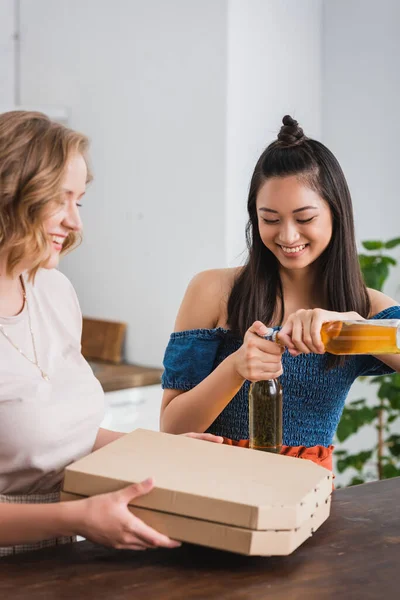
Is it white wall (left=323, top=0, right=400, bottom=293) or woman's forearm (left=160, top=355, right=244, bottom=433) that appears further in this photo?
white wall (left=323, top=0, right=400, bottom=293)

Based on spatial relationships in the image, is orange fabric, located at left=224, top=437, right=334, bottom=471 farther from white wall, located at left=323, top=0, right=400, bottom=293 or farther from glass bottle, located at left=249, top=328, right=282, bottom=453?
white wall, located at left=323, top=0, right=400, bottom=293

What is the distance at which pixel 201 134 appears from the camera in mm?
2918

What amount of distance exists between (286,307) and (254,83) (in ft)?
4.33

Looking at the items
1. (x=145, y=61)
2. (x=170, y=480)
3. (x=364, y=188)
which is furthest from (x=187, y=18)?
(x=170, y=480)

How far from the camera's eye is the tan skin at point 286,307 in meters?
1.48

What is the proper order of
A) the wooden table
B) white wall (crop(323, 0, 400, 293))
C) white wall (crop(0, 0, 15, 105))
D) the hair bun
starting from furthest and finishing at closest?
1. white wall (crop(0, 0, 15, 105))
2. white wall (crop(323, 0, 400, 293))
3. the hair bun
4. the wooden table

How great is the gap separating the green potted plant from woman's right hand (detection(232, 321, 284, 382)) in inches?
56.5

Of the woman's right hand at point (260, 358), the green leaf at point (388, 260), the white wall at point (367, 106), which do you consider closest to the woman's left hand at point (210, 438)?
the woman's right hand at point (260, 358)

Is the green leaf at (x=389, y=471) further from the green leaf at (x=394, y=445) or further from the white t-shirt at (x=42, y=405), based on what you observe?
the white t-shirt at (x=42, y=405)

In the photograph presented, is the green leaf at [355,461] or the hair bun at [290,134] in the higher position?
the hair bun at [290,134]

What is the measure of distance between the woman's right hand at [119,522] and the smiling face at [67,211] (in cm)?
43

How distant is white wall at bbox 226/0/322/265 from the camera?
2834 mm

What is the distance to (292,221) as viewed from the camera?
1.65 m

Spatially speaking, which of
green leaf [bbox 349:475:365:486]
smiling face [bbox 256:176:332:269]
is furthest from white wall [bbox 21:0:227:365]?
smiling face [bbox 256:176:332:269]
